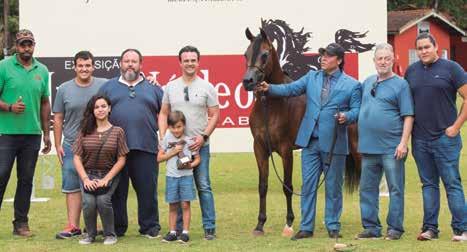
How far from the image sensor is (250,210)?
30.7 feet

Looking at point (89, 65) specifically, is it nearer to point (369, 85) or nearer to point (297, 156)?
point (369, 85)

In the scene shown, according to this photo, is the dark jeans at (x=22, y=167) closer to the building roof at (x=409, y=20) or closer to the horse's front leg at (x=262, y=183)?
the horse's front leg at (x=262, y=183)

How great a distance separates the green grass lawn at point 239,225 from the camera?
6.89 metres

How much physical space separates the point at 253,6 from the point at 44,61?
3.06 m

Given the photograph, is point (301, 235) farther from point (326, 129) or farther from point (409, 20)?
point (409, 20)

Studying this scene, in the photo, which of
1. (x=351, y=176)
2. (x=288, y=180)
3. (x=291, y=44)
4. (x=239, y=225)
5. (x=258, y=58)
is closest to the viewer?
(x=258, y=58)

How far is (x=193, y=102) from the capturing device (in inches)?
284

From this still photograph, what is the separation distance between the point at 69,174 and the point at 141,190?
29.4 inches

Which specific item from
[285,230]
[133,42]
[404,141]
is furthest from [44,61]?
[404,141]

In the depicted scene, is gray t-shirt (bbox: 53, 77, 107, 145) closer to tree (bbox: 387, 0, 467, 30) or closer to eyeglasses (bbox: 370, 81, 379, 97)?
eyeglasses (bbox: 370, 81, 379, 97)

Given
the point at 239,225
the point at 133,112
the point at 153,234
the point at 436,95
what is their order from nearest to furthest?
the point at 436,95
the point at 133,112
the point at 153,234
the point at 239,225

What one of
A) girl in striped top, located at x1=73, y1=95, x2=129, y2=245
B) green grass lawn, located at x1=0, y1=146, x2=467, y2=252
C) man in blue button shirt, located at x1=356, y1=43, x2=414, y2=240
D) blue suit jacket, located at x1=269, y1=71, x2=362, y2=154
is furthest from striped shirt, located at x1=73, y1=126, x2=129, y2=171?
man in blue button shirt, located at x1=356, y1=43, x2=414, y2=240

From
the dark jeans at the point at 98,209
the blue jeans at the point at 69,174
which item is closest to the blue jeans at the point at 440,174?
the dark jeans at the point at 98,209

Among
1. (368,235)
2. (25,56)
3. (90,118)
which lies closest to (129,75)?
(90,118)
